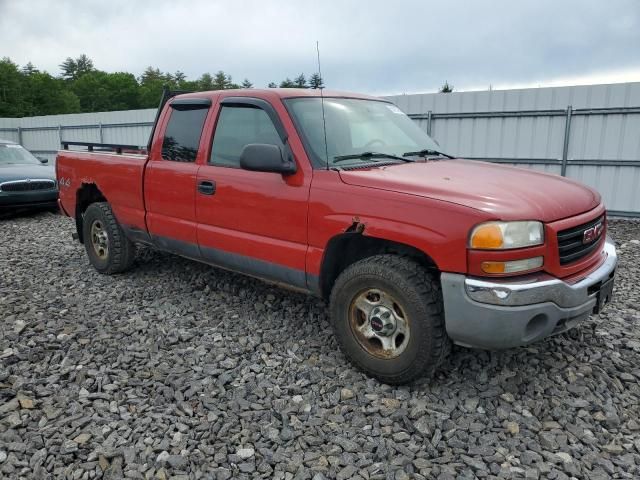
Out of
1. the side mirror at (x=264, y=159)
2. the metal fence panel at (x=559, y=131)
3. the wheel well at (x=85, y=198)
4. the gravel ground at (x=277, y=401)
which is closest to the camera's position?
the gravel ground at (x=277, y=401)

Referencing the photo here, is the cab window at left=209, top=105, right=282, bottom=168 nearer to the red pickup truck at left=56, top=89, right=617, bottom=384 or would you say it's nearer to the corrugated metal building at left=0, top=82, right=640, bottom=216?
the red pickup truck at left=56, top=89, right=617, bottom=384

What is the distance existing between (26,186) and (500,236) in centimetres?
928

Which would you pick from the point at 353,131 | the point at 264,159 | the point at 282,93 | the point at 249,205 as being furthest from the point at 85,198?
the point at 353,131

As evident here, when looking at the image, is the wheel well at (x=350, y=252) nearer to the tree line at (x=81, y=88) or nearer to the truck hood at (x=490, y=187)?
the truck hood at (x=490, y=187)

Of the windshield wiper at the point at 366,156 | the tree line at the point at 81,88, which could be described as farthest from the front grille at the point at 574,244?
the tree line at the point at 81,88

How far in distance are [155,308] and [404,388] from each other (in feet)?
8.11

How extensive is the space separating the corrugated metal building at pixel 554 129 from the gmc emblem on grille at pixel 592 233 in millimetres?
6744

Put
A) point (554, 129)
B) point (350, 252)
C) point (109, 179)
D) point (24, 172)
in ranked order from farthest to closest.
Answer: point (24, 172)
point (554, 129)
point (109, 179)
point (350, 252)

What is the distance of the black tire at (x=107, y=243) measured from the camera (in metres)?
5.35

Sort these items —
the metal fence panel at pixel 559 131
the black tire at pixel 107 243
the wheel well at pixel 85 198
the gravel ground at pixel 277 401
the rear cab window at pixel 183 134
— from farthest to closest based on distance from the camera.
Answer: the metal fence panel at pixel 559 131, the wheel well at pixel 85 198, the black tire at pixel 107 243, the rear cab window at pixel 183 134, the gravel ground at pixel 277 401

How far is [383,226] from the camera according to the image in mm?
3088

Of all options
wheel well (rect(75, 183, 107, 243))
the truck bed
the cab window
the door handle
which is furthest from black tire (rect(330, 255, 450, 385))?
wheel well (rect(75, 183, 107, 243))

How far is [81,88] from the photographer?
80938 millimetres

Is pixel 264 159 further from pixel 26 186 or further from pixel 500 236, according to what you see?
pixel 26 186
